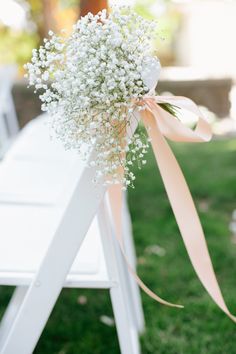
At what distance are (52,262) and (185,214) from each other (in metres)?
0.35

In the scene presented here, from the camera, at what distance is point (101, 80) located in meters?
1.21

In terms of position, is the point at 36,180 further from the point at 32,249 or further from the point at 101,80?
the point at 101,80

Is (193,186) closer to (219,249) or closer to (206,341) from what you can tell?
(219,249)

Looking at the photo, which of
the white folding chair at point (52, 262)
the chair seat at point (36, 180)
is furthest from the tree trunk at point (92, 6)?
the white folding chair at point (52, 262)

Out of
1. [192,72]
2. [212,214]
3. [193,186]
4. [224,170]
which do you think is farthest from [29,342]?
[192,72]

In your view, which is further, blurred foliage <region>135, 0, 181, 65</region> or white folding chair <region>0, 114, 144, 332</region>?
blurred foliage <region>135, 0, 181, 65</region>

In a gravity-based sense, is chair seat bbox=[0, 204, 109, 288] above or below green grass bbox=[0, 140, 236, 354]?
above

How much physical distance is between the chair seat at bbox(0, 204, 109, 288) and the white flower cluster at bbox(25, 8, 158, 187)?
0.41 m

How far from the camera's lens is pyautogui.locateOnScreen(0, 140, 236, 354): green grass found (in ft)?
7.72

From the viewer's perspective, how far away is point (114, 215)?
1545 mm

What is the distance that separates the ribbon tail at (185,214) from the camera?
4.69 ft

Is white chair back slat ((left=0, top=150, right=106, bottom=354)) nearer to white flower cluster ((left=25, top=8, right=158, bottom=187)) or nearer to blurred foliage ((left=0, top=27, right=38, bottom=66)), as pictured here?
white flower cluster ((left=25, top=8, right=158, bottom=187))

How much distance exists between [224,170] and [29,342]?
395cm

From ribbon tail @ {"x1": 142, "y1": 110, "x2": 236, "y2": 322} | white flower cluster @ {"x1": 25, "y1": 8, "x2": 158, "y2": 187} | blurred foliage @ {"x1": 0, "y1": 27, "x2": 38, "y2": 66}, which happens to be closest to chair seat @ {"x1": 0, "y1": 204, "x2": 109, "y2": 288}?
ribbon tail @ {"x1": 142, "y1": 110, "x2": 236, "y2": 322}
